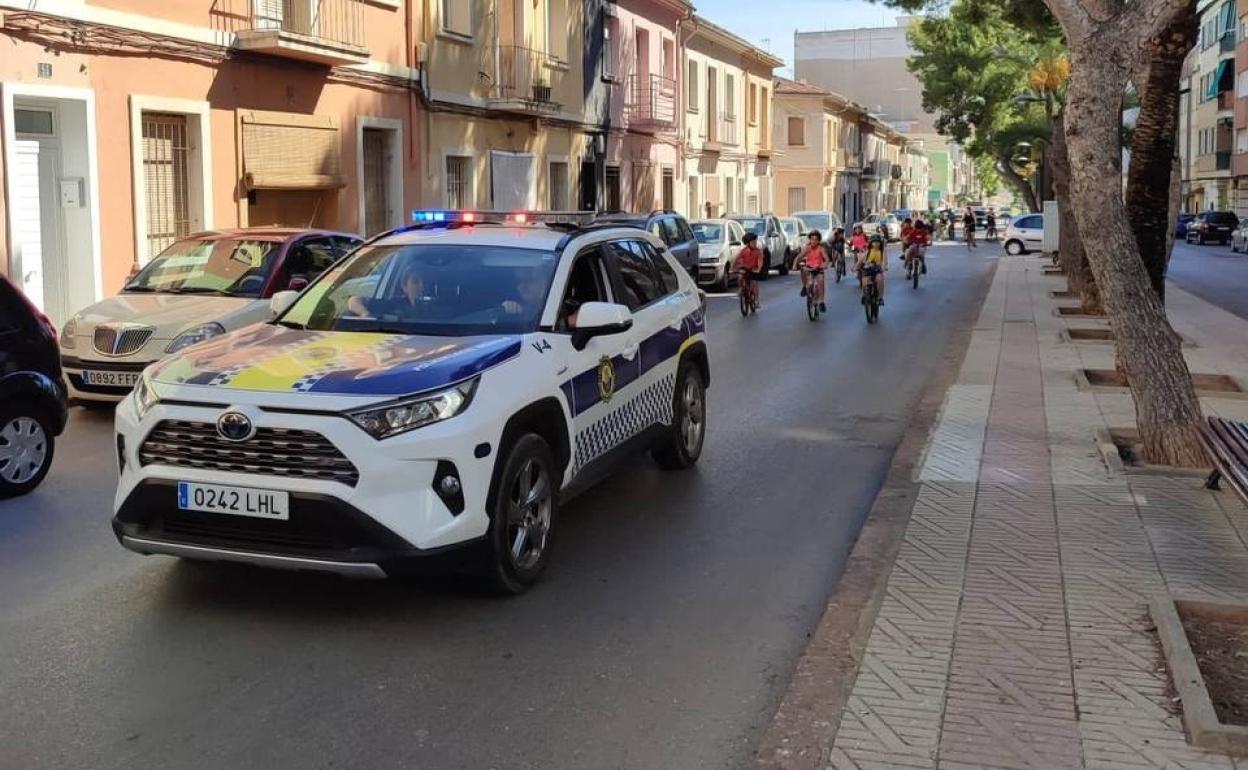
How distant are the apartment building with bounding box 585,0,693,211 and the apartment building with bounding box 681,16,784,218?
3.71 feet

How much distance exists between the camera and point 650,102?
33438 millimetres

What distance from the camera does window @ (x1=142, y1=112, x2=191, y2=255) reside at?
1602cm

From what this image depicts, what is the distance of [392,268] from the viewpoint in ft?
22.7

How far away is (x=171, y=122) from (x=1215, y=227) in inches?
2080

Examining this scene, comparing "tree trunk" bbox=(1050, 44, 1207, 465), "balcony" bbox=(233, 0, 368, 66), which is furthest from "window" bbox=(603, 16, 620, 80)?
"tree trunk" bbox=(1050, 44, 1207, 465)

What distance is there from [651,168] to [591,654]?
30.6m

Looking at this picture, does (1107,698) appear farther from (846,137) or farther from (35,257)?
(846,137)

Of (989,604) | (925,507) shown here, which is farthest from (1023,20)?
(989,604)

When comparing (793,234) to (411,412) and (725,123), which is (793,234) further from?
(411,412)

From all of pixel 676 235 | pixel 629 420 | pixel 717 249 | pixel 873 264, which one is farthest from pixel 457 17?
pixel 629 420

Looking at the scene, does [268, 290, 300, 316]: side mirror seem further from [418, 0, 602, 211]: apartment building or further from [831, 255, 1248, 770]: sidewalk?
[418, 0, 602, 211]: apartment building

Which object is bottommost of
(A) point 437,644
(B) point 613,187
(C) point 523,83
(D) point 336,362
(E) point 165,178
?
(A) point 437,644

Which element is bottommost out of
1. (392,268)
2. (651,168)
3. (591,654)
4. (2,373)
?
(591,654)

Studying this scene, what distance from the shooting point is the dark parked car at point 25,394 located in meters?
7.77
